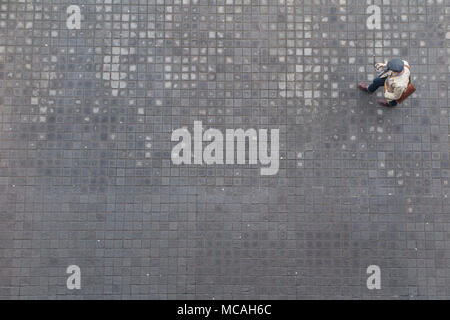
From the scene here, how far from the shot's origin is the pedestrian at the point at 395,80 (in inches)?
287

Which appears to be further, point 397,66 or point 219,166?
point 219,166

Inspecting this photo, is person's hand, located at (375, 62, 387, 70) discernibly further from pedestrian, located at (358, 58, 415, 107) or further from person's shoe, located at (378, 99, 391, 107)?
person's shoe, located at (378, 99, 391, 107)

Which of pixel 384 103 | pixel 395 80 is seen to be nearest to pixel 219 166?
pixel 384 103

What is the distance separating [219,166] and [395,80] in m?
3.12

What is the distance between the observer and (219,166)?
26.3 ft

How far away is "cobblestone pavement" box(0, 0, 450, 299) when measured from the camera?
7828 millimetres

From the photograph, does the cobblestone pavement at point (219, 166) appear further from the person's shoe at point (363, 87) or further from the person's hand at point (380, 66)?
the person's hand at point (380, 66)

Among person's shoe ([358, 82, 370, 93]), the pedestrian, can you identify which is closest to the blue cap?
the pedestrian

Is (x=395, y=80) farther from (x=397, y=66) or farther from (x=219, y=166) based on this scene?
(x=219, y=166)

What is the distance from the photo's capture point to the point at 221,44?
8.23m
